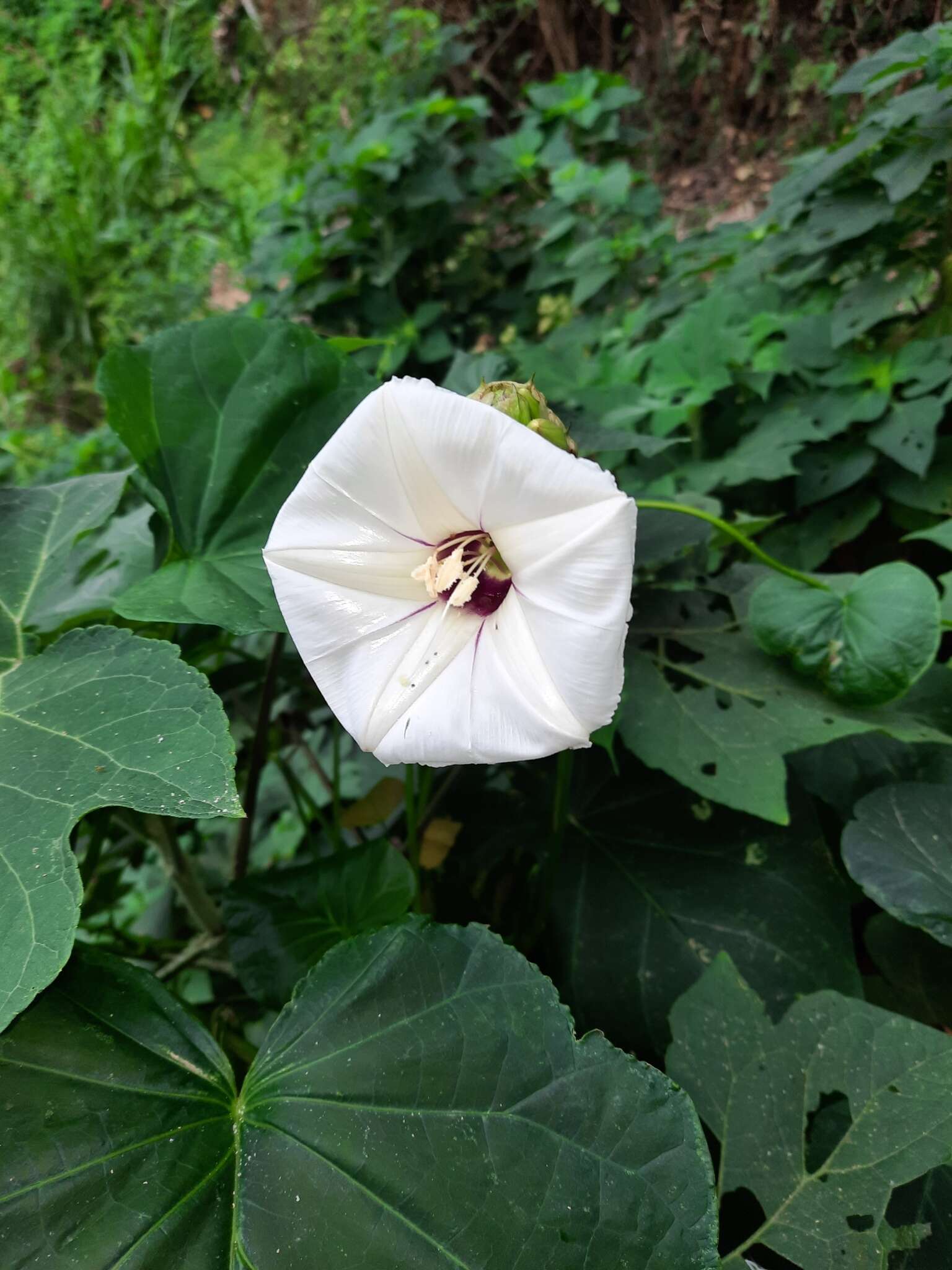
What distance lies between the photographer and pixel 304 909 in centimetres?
83

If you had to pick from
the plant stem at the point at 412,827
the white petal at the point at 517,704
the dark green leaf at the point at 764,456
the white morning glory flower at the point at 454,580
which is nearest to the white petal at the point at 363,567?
the white morning glory flower at the point at 454,580

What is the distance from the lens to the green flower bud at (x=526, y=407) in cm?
58

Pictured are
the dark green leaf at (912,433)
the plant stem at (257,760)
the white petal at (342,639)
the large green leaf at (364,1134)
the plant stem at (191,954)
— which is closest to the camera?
the large green leaf at (364,1134)

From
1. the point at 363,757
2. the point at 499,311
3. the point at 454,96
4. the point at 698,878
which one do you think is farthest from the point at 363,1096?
the point at 454,96

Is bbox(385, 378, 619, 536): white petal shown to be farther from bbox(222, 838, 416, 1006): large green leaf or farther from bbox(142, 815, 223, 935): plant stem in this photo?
bbox(142, 815, 223, 935): plant stem

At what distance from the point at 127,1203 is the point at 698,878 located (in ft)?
1.95

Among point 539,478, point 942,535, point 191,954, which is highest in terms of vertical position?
point 539,478

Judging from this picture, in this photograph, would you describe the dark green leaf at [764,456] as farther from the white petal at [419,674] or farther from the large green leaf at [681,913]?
the white petal at [419,674]

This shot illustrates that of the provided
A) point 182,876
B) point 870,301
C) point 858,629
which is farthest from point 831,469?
point 182,876

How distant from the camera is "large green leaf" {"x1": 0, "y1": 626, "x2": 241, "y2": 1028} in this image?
49cm

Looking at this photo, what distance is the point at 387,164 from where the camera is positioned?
1878 mm

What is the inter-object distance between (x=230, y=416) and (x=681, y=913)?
2.31 feet

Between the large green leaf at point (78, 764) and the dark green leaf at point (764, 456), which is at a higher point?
the large green leaf at point (78, 764)

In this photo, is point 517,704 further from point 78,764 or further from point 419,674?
point 78,764
